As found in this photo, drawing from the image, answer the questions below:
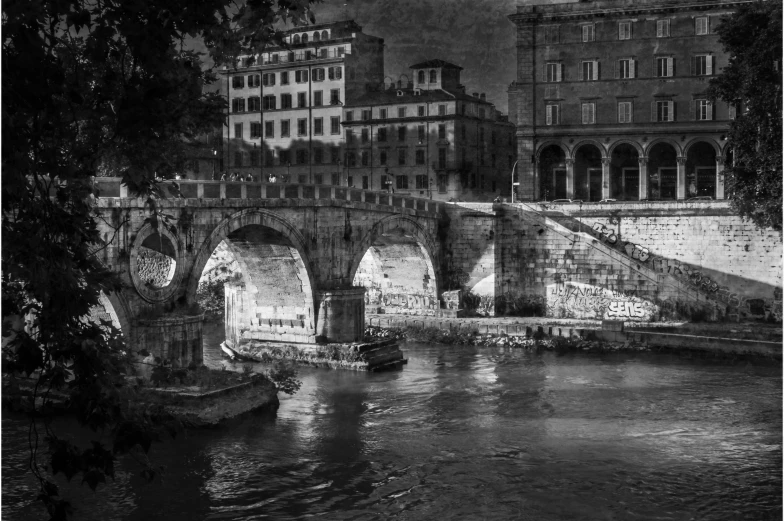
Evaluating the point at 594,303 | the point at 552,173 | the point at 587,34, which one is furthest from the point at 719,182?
the point at 594,303

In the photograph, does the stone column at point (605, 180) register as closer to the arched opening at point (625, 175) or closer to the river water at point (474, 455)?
the arched opening at point (625, 175)

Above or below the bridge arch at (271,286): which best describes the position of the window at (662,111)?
above

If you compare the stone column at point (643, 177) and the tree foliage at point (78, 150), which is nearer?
the tree foliage at point (78, 150)

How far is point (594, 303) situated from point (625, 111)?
12.2 metres

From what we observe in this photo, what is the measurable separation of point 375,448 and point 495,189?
4545 cm

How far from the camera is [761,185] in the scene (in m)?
39.5

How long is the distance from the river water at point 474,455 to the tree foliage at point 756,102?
30.5 feet

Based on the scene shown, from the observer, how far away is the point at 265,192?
33969 mm

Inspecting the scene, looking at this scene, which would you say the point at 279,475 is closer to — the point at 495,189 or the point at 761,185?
the point at 761,185

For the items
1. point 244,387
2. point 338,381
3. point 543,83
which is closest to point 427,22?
point 543,83

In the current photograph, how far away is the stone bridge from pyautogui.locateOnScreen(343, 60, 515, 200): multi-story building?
52.9ft

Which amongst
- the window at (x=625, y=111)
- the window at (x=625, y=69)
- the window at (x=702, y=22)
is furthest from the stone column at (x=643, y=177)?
the window at (x=702, y=22)

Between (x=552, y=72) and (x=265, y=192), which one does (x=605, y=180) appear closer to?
(x=552, y=72)

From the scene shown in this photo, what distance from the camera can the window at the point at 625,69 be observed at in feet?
168
